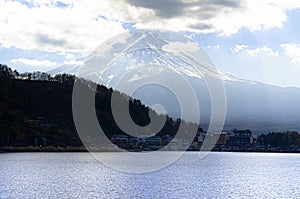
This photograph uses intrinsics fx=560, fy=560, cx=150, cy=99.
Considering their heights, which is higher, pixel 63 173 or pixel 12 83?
pixel 12 83

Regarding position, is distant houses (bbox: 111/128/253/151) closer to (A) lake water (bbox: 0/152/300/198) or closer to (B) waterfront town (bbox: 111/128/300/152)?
(B) waterfront town (bbox: 111/128/300/152)

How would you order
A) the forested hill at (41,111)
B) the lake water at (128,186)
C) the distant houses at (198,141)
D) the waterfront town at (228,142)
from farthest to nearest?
the waterfront town at (228,142) → the distant houses at (198,141) → the forested hill at (41,111) → the lake water at (128,186)

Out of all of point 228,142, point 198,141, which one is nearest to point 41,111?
point 198,141

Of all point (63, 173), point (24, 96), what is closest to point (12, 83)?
point (24, 96)

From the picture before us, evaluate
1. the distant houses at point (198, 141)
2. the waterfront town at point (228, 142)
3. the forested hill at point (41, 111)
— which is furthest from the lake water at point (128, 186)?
the waterfront town at point (228, 142)

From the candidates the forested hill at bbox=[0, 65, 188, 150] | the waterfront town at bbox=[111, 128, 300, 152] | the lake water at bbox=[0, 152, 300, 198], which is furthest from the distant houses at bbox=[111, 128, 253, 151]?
the lake water at bbox=[0, 152, 300, 198]

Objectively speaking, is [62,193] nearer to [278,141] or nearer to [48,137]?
[48,137]

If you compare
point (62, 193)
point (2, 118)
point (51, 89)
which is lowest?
point (62, 193)

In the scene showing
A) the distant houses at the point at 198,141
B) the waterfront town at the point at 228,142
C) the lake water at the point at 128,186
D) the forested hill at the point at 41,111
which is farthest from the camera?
the waterfront town at the point at 228,142

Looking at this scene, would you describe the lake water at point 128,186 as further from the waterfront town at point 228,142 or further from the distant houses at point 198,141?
the waterfront town at point 228,142
